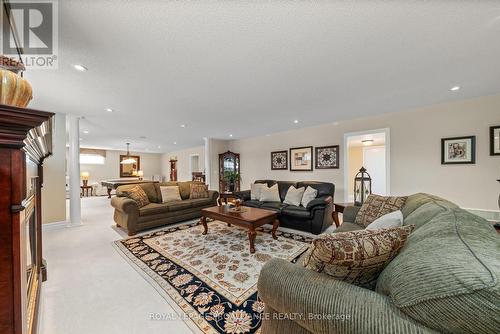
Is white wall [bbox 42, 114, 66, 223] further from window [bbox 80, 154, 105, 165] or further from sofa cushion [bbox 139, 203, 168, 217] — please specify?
window [bbox 80, 154, 105, 165]

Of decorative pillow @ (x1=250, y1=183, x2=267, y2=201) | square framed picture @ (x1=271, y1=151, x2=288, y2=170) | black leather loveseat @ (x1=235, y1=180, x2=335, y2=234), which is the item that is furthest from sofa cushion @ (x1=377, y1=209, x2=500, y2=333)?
square framed picture @ (x1=271, y1=151, x2=288, y2=170)

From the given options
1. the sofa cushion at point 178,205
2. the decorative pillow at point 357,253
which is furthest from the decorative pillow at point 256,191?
the decorative pillow at point 357,253

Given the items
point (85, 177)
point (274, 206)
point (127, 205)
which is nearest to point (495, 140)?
point (274, 206)

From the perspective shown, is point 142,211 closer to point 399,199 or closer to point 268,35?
point 268,35

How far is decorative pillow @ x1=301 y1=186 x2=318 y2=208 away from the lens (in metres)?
3.75

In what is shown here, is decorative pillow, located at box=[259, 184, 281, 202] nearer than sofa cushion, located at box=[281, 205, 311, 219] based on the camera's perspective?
No

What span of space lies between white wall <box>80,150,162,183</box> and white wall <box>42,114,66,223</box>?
684 centimetres

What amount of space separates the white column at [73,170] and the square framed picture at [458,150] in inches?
280

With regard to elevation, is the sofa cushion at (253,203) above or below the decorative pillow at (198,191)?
below

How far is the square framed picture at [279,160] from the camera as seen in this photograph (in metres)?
5.85

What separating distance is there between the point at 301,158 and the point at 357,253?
4753 millimetres

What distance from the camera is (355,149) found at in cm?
726

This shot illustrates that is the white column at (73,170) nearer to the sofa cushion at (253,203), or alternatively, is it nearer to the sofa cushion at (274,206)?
the sofa cushion at (253,203)

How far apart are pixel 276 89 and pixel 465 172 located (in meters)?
3.56
